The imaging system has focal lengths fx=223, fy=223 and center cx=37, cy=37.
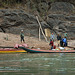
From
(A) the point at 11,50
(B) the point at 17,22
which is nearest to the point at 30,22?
(B) the point at 17,22

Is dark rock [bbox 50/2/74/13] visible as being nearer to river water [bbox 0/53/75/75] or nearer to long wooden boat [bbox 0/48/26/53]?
long wooden boat [bbox 0/48/26/53]

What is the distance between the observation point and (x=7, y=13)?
1190 inches

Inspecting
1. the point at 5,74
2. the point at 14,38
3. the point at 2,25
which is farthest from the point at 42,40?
the point at 5,74

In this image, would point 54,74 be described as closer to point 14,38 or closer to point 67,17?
point 14,38

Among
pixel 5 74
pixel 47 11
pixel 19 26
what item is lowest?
pixel 5 74

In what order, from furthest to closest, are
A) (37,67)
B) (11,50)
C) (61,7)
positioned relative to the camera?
(61,7)
(11,50)
(37,67)

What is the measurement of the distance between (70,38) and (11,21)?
27.5 feet

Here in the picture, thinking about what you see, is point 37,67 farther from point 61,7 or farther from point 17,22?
point 61,7

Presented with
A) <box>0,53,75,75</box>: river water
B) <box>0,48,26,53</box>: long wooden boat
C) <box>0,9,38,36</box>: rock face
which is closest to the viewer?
<box>0,53,75,75</box>: river water

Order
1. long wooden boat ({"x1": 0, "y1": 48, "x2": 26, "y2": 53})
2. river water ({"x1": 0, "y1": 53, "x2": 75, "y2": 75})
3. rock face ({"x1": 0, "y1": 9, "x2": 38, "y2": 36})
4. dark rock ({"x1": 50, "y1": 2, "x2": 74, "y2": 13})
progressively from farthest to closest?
dark rock ({"x1": 50, "y1": 2, "x2": 74, "y2": 13})
rock face ({"x1": 0, "y1": 9, "x2": 38, "y2": 36})
long wooden boat ({"x1": 0, "y1": 48, "x2": 26, "y2": 53})
river water ({"x1": 0, "y1": 53, "x2": 75, "y2": 75})

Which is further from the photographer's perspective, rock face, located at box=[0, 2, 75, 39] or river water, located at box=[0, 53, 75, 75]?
rock face, located at box=[0, 2, 75, 39]

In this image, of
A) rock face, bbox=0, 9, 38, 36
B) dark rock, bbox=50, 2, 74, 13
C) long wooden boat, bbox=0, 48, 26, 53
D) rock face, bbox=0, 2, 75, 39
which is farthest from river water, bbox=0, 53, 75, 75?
dark rock, bbox=50, 2, 74, 13

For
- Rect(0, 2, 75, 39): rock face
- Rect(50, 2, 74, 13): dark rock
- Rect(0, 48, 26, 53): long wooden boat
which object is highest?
Rect(50, 2, 74, 13): dark rock

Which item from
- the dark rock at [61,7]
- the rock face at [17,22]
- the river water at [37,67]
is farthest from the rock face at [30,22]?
the river water at [37,67]
